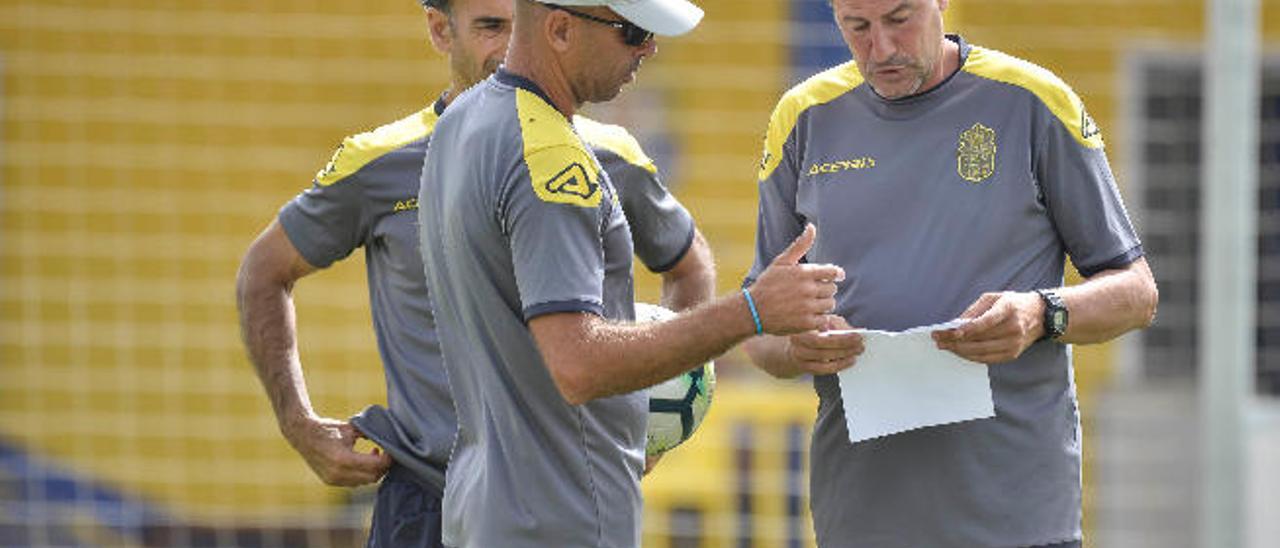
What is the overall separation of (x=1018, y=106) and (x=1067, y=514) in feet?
2.01

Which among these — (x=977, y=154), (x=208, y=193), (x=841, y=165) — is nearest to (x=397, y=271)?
(x=841, y=165)

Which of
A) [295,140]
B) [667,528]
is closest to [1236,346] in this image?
[667,528]

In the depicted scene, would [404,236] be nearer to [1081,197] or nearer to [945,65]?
[945,65]

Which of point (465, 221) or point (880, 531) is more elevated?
point (465, 221)

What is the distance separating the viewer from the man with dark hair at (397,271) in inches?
150

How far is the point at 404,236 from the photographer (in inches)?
152

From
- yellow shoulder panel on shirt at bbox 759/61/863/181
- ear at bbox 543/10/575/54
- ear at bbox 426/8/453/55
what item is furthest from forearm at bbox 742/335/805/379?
ear at bbox 426/8/453/55

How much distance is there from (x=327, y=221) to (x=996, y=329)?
1262mm

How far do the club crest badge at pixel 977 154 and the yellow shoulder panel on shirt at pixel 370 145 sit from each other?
0.93 meters

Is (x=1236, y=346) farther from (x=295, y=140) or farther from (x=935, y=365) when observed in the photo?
(x=295, y=140)

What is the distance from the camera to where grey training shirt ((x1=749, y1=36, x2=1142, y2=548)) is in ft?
11.3

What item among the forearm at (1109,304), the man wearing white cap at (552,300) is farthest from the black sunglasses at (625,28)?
the forearm at (1109,304)

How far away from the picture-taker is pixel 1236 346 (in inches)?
229

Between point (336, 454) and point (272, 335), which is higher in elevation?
point (272, 335)
